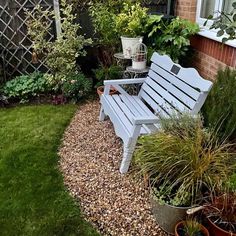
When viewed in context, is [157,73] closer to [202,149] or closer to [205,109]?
[205,109]

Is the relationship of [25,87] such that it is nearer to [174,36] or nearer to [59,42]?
[59,42]

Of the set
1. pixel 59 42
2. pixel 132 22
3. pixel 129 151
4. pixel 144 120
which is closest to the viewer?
pixel 144 120

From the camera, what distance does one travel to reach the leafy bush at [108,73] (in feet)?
→ 15.2

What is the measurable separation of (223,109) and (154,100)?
35.1 inches

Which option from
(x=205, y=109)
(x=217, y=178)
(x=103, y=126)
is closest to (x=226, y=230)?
(x=217, y=178)

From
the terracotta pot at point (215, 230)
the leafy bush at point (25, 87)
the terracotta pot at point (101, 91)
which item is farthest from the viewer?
the leafy bush at point (25, 87)

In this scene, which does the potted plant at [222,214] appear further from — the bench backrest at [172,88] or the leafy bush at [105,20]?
the leafy bush at [105,20]

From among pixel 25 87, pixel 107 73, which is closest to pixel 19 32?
pixel 25 87

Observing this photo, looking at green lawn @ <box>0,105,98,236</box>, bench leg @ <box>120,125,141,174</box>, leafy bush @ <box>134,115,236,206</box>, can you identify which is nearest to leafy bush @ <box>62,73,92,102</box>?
green lawn @ <box>0,105,98,236</box>

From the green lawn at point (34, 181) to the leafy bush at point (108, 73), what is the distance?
32.5 inches

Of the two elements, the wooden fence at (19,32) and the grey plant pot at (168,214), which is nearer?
the grey plant pot at (168,214)

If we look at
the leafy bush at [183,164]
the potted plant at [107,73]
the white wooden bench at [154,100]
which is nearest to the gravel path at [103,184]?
the white wooden bench at [154,100]

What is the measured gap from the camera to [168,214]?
7.38 ft

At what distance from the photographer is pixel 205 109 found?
2.97 meters
